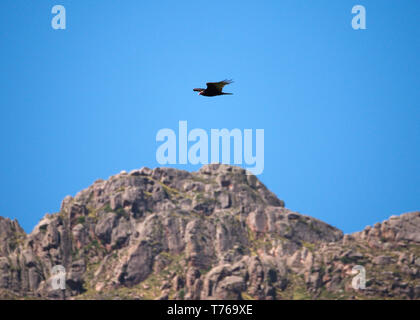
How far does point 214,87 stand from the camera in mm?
128125
